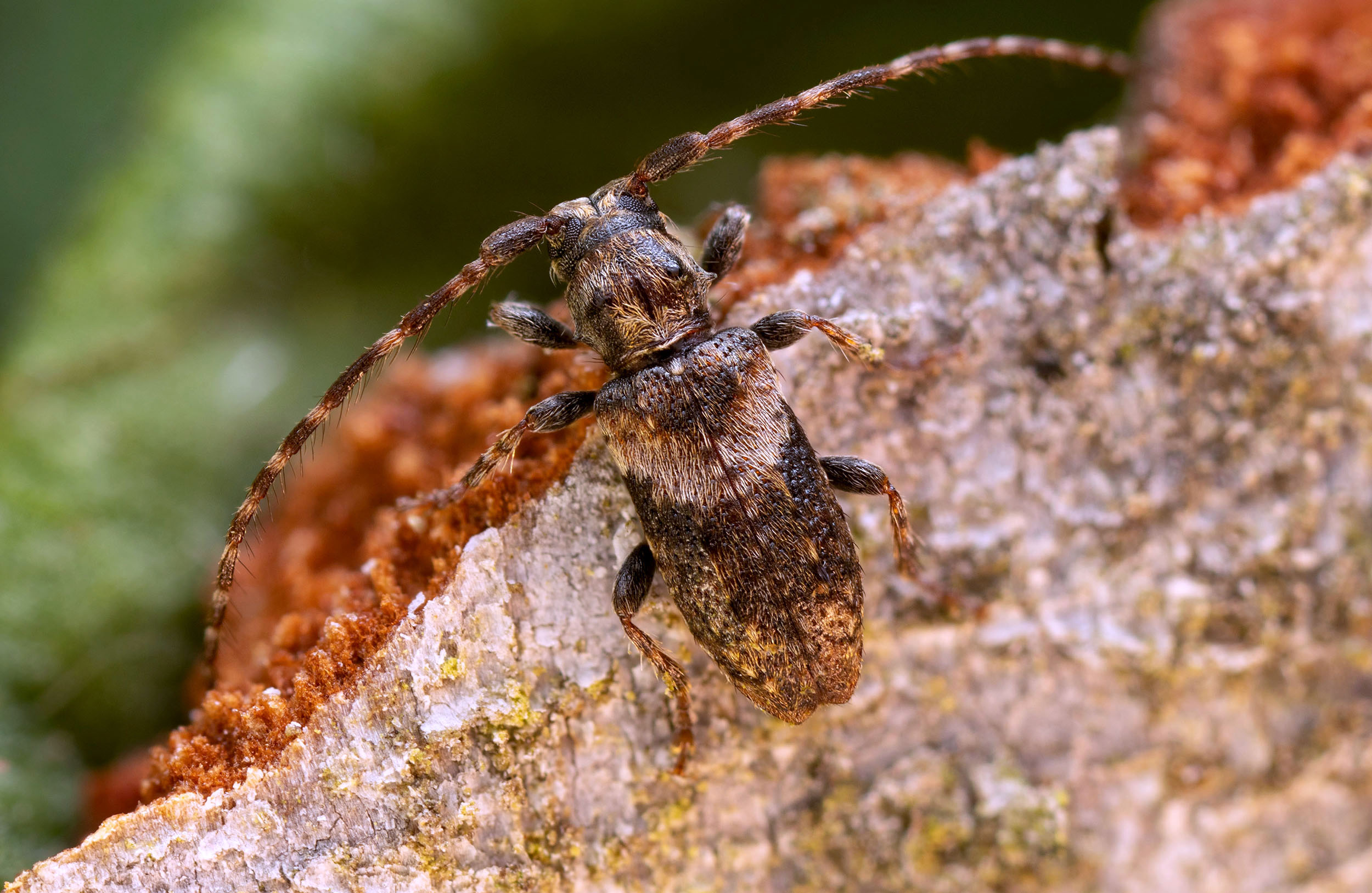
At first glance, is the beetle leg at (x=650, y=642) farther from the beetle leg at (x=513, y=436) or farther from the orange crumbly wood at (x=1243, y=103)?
the orange crumbly wood at (x=1243, y=103)

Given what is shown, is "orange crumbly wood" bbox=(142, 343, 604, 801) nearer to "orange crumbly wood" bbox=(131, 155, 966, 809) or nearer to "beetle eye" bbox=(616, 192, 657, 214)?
"orange crumbly wood" bbox=(131, 155, 966, 809)

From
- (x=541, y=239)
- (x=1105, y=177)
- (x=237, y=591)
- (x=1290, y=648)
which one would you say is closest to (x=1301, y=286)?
(x=1105, y=177)

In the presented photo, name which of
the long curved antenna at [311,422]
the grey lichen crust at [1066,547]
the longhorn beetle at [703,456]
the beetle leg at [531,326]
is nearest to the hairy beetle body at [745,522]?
the longhorn beetle at [703,456]

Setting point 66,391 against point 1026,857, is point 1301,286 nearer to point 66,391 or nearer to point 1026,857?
point 1026,857

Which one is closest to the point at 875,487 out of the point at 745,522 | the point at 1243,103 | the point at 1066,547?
the point at 745,522

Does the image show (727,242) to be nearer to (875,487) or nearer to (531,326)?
(531,326)

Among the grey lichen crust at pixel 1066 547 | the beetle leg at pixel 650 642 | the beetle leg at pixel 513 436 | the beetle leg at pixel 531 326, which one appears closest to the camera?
the beetle leg at pixel 650 642
